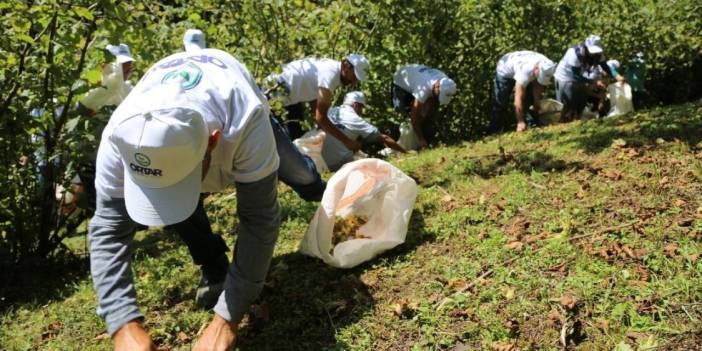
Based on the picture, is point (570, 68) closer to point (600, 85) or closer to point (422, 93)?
point (600, 85)

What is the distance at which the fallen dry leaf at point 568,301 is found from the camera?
2.60 meters

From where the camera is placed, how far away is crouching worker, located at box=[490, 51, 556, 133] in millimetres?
7312

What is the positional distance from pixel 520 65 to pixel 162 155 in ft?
20.2

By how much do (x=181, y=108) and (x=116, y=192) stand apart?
56 centimetres

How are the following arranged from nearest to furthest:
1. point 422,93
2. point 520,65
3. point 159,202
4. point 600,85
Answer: point 159,202 < point 422,93 < point 520,65 < point 600,85

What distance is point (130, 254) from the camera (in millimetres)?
2428

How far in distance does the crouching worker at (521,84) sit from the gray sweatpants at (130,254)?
5416 millimetres

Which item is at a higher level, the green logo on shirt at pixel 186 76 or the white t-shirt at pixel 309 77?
the green logo on shirt at pixel 186 76

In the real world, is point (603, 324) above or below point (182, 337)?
above

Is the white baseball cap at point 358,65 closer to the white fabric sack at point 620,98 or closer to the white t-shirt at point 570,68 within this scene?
the white t-shirt at point 570,68

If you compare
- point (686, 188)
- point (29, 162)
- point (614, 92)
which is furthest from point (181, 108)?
point (614, 92)

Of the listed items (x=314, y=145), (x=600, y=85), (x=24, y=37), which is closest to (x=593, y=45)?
(x=600, y=85)

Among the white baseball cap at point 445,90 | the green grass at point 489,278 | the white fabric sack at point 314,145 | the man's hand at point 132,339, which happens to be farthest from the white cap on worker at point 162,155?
the white baseball cap at point 445,90

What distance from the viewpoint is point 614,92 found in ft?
26.8
